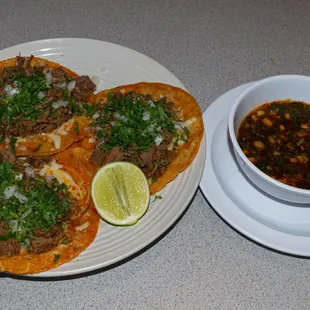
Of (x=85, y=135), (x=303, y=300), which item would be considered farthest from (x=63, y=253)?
(x=303, y=300)

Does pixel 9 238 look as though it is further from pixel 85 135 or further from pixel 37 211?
pixel 85 135

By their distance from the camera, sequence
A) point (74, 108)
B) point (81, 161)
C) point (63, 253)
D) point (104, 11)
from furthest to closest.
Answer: point (104, 11) < point (74, 108) < point (81, 161) < point (63, 253)

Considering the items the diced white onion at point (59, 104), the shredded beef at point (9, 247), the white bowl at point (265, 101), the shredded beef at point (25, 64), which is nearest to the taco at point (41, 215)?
the shredded beef at point (9, 247)

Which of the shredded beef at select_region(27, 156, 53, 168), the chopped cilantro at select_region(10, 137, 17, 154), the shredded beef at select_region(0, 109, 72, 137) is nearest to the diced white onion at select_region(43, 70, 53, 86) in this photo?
the shredded beef at select_region(0, 109, 72, 137)

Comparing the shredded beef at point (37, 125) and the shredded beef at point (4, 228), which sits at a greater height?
the shredded beef at point (37, 125)

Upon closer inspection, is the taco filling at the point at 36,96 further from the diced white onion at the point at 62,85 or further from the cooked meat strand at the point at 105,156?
the cooked meat strand at the point at 105,156

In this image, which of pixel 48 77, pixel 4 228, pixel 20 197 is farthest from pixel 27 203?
pixel 48 77

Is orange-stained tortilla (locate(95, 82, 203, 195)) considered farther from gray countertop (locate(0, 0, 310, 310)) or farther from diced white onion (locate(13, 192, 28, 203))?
diced white onion (locate(13, 192, 28, 203))
